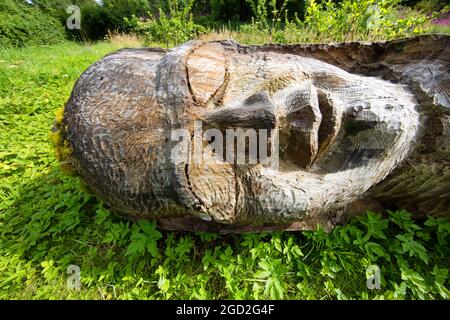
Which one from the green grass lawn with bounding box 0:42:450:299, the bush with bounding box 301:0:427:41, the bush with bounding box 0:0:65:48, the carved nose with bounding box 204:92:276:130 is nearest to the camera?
the carved nose with bounding box 204:92:276:130

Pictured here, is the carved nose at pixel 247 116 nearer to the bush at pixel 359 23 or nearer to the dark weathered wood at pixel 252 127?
the dark weathered wood at pixel 252 127

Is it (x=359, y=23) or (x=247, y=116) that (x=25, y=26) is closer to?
(x=359, y=23)

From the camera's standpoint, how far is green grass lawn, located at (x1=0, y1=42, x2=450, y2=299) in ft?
6.15

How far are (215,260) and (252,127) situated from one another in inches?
42.8

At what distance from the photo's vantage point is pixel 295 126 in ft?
4.89

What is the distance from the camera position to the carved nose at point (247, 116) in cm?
135

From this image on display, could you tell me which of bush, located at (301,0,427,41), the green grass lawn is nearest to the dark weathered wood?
the green grass lawn

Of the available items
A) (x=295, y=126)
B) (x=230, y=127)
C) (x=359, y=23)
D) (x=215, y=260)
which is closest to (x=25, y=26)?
(x=359, y=23)

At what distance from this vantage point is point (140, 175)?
4.51 ft

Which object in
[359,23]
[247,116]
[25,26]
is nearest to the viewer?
[247,116]

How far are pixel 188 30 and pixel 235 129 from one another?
8028 mm

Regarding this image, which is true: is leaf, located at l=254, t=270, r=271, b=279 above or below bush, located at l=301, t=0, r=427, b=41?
below

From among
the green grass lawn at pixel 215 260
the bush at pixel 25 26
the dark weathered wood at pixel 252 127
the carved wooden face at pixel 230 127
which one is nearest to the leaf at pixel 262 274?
the green grass lawn at pixel 215 260

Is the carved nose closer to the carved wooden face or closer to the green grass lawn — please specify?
the carved wooden face
